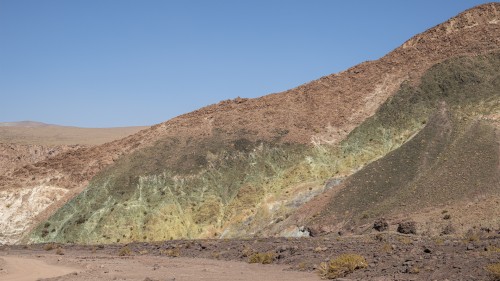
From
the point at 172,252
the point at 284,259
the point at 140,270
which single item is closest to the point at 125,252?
the point at 172,252

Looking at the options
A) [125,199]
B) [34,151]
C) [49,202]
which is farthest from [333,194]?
[34,151]

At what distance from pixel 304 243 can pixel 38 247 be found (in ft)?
72.6

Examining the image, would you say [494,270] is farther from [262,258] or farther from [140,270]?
[140,270]

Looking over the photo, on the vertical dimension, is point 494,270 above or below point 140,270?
above

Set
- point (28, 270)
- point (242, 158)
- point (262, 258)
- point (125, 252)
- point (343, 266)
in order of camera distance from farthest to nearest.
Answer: point (242, 158) → point (125, 252) → point (28, 270) → point (262, 258) → point (343, 266)

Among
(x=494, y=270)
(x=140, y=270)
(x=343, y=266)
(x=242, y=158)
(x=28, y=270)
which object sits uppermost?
(x=242, y=158)

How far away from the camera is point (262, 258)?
25531 mm

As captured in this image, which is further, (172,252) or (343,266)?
(172,252)

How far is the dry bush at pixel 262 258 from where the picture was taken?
25.4 m

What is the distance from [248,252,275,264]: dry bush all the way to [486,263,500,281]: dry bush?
35.9 feet

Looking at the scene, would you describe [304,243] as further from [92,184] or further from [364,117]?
[92,184]

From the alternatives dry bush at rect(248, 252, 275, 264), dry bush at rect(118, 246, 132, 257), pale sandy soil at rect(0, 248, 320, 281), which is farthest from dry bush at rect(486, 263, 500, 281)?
dry bush at rect(118, 246, 132, 257)

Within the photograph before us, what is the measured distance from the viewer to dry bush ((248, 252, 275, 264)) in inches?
999

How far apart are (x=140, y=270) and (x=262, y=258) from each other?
215 inches
